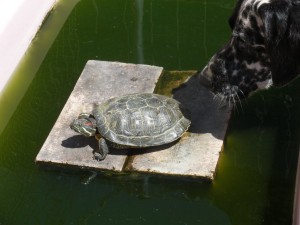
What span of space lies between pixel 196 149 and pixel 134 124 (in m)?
0.41

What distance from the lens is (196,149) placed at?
3.47 metres

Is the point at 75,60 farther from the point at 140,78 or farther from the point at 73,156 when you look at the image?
the point at 73,156

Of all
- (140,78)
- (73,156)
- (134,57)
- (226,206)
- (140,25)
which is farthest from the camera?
(140,25)

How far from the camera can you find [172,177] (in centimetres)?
334

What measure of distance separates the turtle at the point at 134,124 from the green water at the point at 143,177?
0.71ft

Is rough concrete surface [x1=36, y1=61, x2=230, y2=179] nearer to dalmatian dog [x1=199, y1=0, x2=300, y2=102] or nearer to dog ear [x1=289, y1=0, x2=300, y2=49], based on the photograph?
dalmatian dog [x1=199, y1=0, x2=300, y2=102]

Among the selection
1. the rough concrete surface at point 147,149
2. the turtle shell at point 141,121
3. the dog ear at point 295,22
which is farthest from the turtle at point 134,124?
the dog ear at point 295,22

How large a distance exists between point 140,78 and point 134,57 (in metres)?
0.39

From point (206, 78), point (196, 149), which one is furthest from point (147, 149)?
point (206, 78)

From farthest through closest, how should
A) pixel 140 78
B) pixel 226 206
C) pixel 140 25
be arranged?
pixel 140 25, pixel 140 78, pixel 226 206

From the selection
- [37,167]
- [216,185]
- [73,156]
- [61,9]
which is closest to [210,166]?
[216,185]

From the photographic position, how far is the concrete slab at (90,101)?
3.46 metres

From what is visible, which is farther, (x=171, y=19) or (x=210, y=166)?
(x=171, y=19)

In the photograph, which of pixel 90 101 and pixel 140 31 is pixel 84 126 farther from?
pixel 140 31
